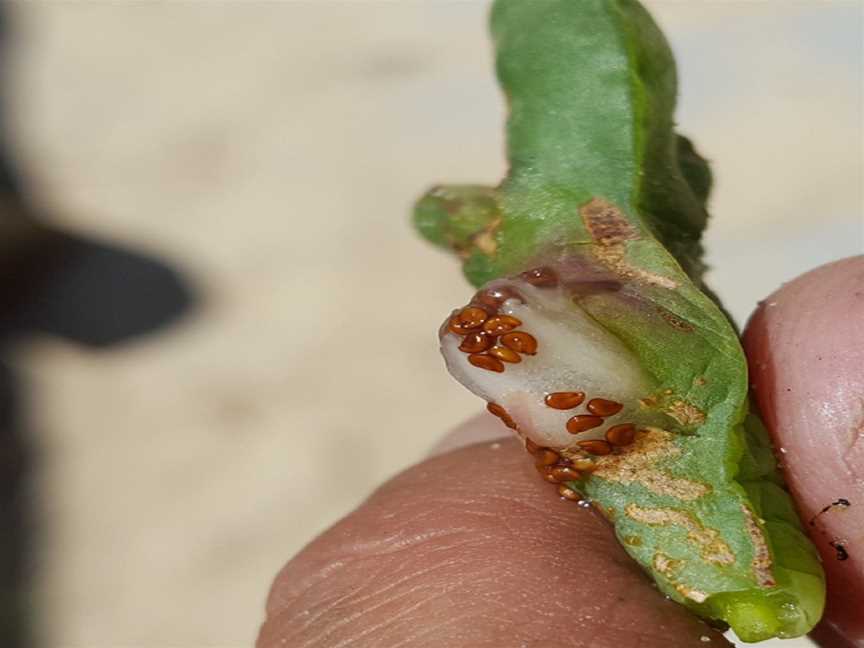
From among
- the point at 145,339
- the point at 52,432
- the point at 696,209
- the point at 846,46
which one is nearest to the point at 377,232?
the point at 145,339

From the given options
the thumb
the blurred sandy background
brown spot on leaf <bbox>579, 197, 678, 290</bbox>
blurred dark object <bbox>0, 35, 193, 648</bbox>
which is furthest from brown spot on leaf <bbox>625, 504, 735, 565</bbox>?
blurred dark object <bbox>0, 35, 193, 648</bbox>

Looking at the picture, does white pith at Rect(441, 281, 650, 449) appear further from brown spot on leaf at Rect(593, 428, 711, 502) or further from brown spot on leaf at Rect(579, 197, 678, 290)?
brown spot on leaf at Rect(579, 197, 678, 290)

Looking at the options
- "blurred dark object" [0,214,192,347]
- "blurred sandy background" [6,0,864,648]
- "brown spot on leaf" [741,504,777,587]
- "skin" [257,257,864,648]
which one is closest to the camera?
"brown spot on leaf" [741,504,777,587]

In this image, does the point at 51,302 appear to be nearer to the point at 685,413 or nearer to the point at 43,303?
the point at 43,303

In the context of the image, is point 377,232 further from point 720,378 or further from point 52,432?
point 720,378

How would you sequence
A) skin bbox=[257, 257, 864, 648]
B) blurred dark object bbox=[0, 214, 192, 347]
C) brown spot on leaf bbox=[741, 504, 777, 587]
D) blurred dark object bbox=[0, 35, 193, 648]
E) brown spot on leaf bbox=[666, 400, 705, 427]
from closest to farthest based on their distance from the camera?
brown spot on leaf bbox=[741, 504, 777, 587]
brown spot on leaf bbox=[666, 400, 705, 427]
skin bbox=[257, 257, 864, 648]
blurred dark object bbox=[0, 35, 193, 648]
blurred dark object bbox=[0, 214, 192, 347]

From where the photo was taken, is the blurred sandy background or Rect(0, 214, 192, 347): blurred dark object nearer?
the blurred sandy background
